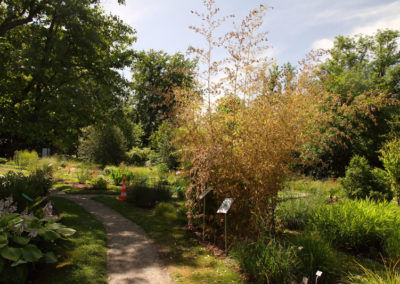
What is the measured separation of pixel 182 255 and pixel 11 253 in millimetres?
2537

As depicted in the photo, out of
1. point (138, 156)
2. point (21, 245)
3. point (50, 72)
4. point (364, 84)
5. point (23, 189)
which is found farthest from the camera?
point (138, 156)

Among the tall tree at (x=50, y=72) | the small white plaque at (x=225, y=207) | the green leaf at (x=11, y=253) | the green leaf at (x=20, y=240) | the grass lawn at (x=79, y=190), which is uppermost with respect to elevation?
the tall tree at (x=50, y=72)

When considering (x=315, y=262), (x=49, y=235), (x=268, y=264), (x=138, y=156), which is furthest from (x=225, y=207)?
(x=138, y=156)

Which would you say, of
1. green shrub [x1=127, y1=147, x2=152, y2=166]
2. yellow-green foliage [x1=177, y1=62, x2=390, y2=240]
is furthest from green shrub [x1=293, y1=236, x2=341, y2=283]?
green shrub [x1=127, y1=147, x2=152, y2=166]

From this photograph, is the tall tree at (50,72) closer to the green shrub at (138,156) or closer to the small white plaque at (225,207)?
the small white plaque at (225,207)

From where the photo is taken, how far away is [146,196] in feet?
26.5

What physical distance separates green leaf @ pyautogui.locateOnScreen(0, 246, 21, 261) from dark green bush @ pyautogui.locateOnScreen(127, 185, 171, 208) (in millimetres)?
4974

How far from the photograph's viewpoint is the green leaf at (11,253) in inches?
115

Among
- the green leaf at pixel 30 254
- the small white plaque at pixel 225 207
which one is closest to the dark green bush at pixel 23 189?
the green leaf at pixel 30 254

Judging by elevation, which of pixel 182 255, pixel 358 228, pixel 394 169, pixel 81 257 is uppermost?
pixel 394 169

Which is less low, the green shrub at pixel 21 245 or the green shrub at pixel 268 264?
the green shrub at pixel 21 245

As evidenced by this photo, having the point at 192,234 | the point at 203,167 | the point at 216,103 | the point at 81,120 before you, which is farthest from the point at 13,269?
the point at 81,120

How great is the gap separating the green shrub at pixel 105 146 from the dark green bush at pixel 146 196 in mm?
10907

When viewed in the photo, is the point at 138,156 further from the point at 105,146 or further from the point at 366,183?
the point at 366,183
